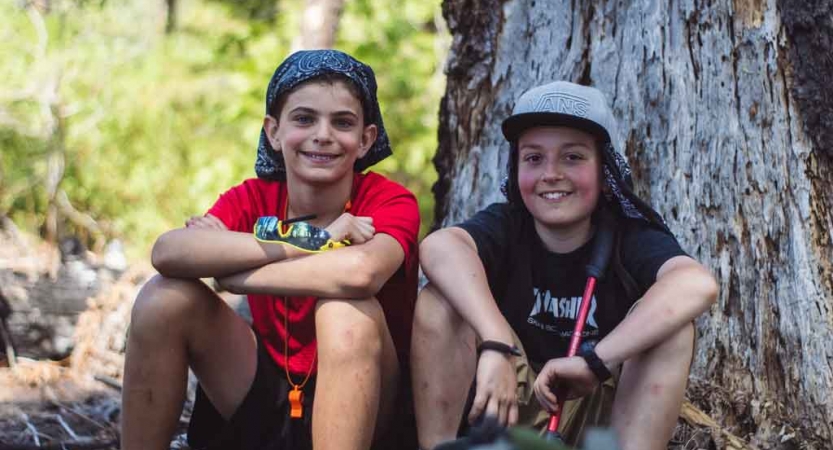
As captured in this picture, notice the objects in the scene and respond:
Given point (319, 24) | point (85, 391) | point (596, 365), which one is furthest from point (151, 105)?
point (596, 365)

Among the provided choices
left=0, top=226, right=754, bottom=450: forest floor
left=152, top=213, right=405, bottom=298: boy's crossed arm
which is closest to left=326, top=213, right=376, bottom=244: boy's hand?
left=152, top=213, right=405, bottom=298: boy's crossed arm

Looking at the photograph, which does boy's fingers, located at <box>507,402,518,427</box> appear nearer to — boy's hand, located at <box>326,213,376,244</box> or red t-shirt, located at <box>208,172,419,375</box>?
red t-shirt, located at <box>208,172,419,375</box>

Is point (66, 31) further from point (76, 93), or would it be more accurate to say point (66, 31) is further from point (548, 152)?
point (548, 152)

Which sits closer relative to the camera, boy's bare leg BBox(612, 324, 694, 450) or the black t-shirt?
boy's bare leg BBox(612, 324, 694, 450)

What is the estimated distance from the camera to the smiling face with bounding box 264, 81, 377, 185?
3.17 meters

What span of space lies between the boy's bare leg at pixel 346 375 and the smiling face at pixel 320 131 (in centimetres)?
55

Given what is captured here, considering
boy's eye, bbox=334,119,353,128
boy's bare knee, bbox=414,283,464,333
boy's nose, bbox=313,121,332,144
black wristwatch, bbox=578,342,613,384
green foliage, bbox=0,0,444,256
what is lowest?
black wristwatch, bbox=578,342,613,384

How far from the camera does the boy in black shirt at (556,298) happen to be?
107 inches

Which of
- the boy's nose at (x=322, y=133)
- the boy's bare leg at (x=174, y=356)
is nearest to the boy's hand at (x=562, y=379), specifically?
the boy's bare leg at (x=174, y=356)

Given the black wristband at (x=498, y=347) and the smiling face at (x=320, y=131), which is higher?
the smiling face at (x=320, y=131)

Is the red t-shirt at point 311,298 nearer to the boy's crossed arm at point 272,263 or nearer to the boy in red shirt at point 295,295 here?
the boy in red shirt at point 295,295

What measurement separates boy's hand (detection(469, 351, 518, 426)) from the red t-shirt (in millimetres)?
520

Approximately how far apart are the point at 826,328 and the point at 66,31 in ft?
30.5

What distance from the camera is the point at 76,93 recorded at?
10938mm
